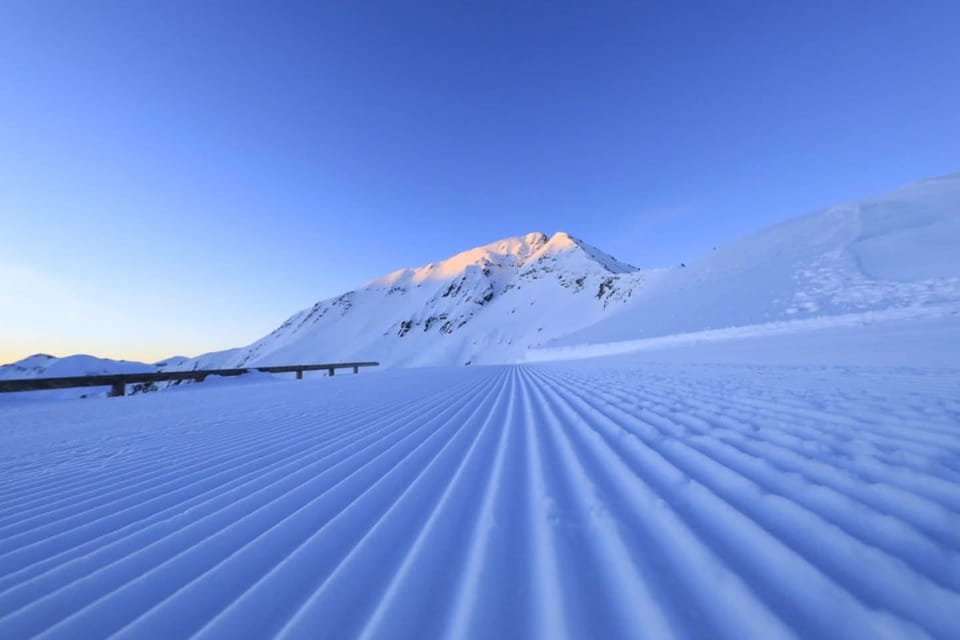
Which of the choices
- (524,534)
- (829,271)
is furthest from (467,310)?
(524,534)

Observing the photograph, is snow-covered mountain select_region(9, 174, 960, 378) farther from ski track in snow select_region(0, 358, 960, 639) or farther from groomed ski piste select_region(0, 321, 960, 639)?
ski track in snow select_region(0, 358, 960, 639)

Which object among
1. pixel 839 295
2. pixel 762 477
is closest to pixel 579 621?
pixel 762 477

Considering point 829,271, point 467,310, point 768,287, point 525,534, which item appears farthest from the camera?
point 467,310

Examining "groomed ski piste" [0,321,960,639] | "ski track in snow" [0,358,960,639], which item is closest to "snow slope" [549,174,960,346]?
"groomed ski piste" [0,321,960,639]

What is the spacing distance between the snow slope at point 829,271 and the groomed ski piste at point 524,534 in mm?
9888

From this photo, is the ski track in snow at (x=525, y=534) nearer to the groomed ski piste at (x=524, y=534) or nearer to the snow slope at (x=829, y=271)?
the groomed ski piste at (x=524, y=534)

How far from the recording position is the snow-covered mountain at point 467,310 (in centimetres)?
4444

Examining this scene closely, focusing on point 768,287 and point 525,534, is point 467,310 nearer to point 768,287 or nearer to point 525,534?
point 768,287

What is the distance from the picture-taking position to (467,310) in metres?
73.6

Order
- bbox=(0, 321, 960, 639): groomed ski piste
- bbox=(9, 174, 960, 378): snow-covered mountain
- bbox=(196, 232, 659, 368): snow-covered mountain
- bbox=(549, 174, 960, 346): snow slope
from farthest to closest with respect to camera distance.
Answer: bbox=(196, 232, 659, 368): snow-covered mountain → bbox=(9, 174, 960, 378): snow-covered mountain → bbox=(549, 174, 960, 346): snow slope → bbox=(0, 321, 960, 639): groomed ski piste

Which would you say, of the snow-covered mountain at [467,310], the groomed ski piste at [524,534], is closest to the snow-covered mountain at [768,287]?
the snow-covered mountain at [467,310]

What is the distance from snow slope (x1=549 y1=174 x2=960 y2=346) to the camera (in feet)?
33.4

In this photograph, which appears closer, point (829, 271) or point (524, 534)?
point (524, 534)

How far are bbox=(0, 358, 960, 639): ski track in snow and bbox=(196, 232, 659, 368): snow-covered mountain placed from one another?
94.5 feet
